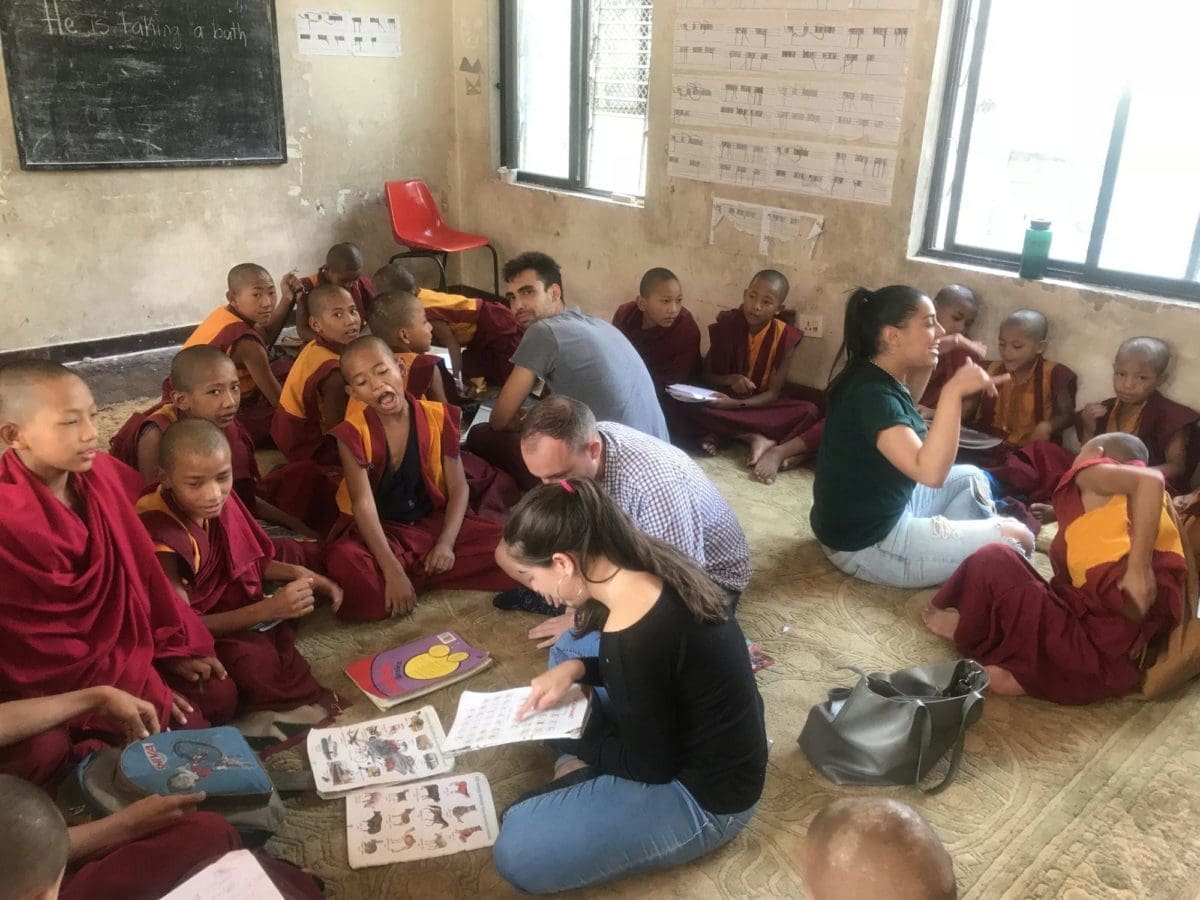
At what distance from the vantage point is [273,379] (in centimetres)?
402

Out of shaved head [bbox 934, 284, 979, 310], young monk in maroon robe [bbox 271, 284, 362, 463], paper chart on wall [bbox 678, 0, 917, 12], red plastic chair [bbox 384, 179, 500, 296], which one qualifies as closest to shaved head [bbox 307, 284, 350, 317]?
young monk in maroon robe [bbox 271, 284, 362, 463]

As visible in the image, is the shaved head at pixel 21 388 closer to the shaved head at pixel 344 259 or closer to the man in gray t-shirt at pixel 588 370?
the man in gray t-shirt at pixel 588 370

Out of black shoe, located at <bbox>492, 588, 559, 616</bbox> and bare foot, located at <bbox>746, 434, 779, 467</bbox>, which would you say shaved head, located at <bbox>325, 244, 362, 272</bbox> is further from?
black shoe, located at <bbox>492, 588, 559, 616</bbox>

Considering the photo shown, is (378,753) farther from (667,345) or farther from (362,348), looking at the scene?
(667,345)

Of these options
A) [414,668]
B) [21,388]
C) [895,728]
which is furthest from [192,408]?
[895,728]

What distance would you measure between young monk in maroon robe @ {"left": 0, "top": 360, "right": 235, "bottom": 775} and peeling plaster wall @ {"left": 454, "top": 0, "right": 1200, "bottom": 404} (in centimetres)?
338

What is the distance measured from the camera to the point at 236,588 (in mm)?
2604

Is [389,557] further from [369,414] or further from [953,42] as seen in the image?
[953,42]

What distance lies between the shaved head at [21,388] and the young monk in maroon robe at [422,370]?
147cm

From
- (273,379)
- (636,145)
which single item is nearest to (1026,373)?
(636,145)

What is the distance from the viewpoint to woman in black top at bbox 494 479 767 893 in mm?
1643

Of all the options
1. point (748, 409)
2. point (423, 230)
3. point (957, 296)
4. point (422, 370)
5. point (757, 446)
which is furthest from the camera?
point (423, 230)

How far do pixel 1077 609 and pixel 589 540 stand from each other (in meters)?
1.60

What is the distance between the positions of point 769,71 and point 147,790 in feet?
13.4
